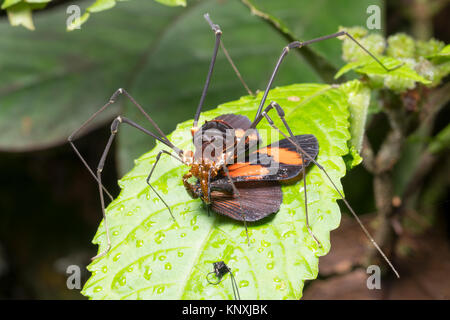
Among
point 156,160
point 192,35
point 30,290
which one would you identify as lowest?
point 30,290

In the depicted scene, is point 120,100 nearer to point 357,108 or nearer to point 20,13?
point 20,13

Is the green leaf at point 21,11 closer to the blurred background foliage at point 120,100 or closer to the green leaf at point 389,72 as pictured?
the blurred background foliage at point 120,100

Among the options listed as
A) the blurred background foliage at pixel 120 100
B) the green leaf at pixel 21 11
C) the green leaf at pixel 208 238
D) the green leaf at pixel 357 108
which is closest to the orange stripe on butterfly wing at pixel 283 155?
the green leaf at pixel 208 238

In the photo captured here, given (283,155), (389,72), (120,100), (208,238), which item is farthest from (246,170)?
(120,100)

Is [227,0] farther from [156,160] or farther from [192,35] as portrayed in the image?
[156,160]
